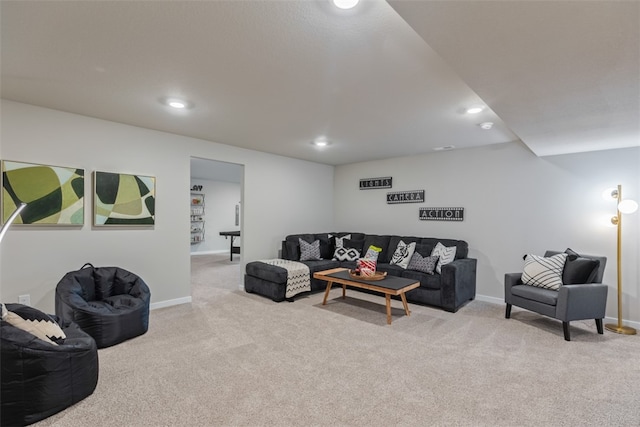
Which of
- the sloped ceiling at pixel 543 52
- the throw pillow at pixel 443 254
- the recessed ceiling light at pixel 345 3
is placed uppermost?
the recessed ceiling light at pixel 345 3

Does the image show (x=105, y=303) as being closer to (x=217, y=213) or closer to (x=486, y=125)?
(x=486, y=125)

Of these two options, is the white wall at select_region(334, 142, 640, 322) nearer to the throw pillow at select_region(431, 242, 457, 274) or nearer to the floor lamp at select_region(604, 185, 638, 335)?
the floor lamp at select_region(604, 185, 638, 335)

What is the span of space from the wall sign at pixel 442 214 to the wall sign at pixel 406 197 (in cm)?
21

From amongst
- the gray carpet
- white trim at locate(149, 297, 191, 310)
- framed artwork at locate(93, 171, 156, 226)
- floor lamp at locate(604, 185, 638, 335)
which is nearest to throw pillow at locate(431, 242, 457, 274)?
the gray carpet

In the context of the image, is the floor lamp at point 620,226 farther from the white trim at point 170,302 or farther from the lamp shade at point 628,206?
the white trim at point 170,302

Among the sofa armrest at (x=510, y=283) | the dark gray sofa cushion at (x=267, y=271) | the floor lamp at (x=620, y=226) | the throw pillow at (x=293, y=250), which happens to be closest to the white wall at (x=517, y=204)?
the floor lamp at (x=620, y=226)

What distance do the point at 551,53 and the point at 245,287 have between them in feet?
15.3

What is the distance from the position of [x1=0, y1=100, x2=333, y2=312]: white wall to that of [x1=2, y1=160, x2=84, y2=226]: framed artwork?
0.08 metres

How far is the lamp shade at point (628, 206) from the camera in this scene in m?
3.39

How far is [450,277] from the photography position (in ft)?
13.2

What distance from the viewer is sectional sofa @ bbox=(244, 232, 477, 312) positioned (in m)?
4.11

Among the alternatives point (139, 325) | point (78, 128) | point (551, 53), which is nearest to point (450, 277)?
point (551, 53)

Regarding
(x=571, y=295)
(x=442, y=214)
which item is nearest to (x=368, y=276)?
(x=442, y=214)

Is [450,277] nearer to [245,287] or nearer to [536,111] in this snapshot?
[536,111]
